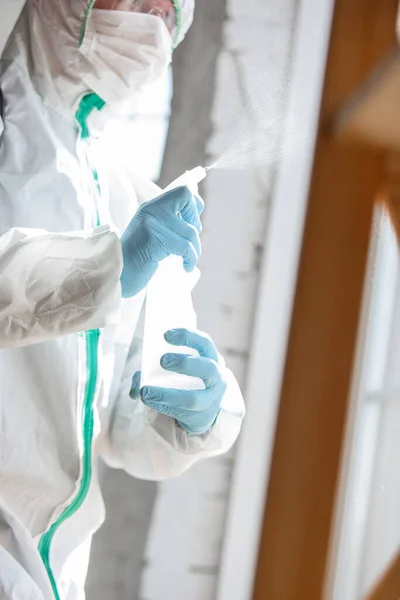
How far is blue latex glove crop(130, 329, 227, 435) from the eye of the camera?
0.99m

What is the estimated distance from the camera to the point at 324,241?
1100 millimetres

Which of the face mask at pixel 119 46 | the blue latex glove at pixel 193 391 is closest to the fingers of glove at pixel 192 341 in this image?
the blue latex glove at pixel 193 391

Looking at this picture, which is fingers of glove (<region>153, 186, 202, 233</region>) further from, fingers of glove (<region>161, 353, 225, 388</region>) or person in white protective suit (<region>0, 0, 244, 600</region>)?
fingers of glove (<region>161, 353, 225, 388</region>)

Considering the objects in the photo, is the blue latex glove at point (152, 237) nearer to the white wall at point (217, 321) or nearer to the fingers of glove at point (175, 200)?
the fingers of glove at point (175, 200)

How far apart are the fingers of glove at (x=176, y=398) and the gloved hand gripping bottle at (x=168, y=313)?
21 millimetres

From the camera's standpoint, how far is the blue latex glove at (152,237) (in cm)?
96

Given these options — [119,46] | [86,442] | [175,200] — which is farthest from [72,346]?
[119,46]

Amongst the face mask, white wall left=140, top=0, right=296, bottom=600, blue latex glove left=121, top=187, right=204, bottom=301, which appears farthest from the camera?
white wall left=140, top=0, right=296, bottom=600

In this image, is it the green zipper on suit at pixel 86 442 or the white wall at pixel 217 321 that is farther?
the white wall at pixel 217 321

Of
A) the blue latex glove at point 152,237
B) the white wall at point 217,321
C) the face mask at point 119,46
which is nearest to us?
the blue latex glove at point 152,237

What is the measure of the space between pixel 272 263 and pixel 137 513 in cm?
52

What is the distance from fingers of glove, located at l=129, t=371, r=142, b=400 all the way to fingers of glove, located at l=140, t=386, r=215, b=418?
9 centimetres

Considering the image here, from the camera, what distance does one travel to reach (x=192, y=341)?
1011 mm

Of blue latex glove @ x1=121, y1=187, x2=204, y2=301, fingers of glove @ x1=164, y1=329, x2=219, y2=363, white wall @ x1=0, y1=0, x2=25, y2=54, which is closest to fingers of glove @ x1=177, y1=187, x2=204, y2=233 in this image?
blue latex glove @ x1=121, y1=187, x2=204, y2=301
